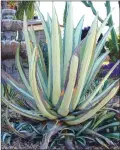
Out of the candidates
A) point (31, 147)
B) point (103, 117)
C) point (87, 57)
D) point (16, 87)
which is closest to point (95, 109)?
point (103, 117)

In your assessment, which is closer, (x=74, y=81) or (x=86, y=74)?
(x=74, y=81)

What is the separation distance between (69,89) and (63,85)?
0.22 m

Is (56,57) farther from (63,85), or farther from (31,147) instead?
(31,147)

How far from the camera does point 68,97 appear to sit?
2242 mm

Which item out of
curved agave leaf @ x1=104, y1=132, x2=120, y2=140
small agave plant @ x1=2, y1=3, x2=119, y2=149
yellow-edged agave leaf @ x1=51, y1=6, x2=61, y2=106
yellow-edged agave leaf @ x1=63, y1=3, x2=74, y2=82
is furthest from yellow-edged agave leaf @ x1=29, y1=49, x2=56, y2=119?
curved agave leaf @ x1=104, y1=132, x2=120, y2=140

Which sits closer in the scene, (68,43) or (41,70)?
(68,43)

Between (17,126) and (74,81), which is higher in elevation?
(74,81)

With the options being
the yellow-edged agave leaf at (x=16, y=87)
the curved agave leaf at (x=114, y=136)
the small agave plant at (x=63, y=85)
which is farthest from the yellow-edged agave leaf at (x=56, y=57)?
the curved agave leaf at (x=114, y=136)

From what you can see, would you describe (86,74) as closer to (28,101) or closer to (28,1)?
(28,101)

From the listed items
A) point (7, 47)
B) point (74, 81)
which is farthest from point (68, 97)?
point (7, 47)

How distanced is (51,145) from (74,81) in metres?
0.43

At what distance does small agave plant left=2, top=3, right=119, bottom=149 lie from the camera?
2.21 metres

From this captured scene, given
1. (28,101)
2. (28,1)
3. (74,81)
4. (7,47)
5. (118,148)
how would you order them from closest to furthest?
(74,81) → (118,148) → (28,101) → (7,47) → (28,1)

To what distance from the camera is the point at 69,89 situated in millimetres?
2191
